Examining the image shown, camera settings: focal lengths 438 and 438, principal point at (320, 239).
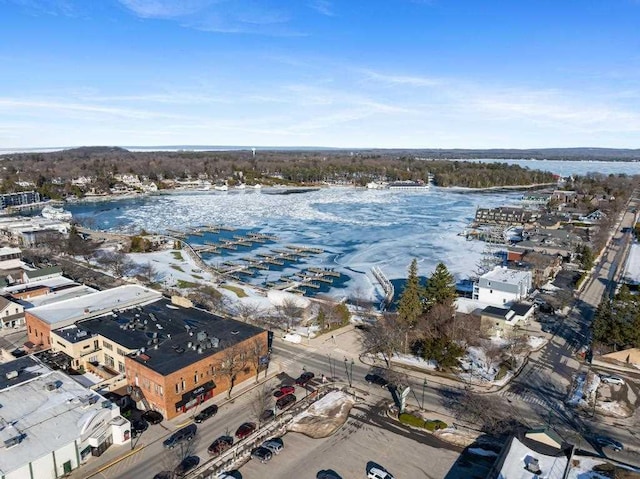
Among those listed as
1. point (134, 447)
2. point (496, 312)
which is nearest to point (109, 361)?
point (134, 447)

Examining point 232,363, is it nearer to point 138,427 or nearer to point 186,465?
point 138,427

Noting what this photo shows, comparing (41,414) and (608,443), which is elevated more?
(41,414)

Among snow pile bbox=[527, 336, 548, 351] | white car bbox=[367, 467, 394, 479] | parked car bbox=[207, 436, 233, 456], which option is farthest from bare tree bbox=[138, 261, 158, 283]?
snow pile bbox=[527, 336, 548, 351]

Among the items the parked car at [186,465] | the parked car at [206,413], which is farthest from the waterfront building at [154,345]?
the parked car at [186,465]

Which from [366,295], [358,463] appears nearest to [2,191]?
[366,295]

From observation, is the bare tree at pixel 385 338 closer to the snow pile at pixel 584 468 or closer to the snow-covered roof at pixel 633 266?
the snow pile at pixel 584 468

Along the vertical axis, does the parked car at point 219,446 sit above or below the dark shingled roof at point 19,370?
below

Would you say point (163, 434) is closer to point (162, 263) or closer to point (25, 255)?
point (162, 263)
